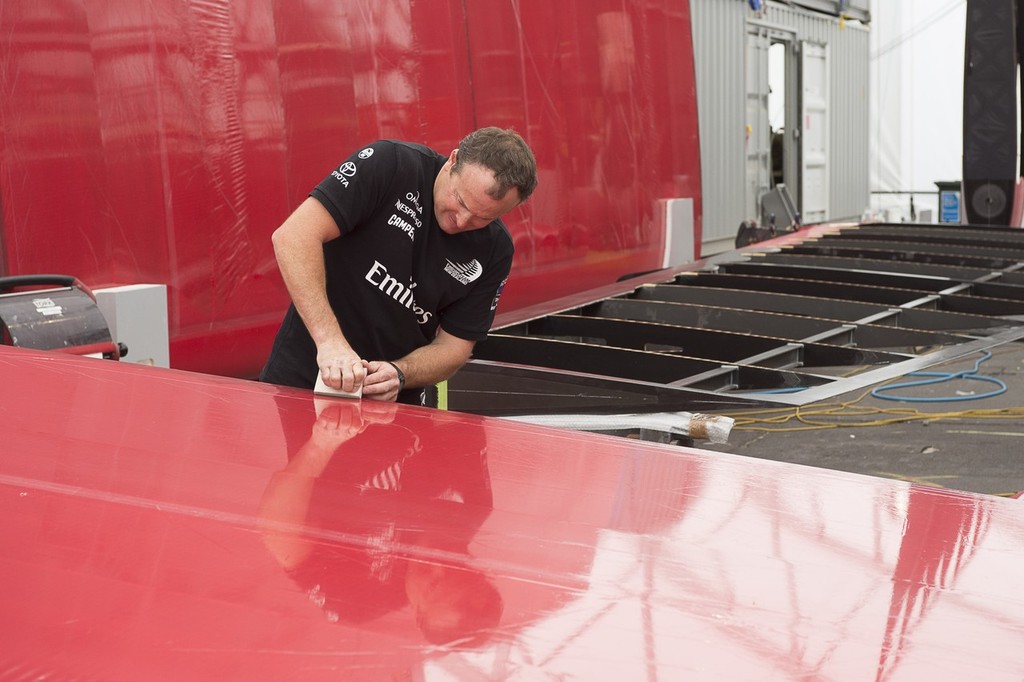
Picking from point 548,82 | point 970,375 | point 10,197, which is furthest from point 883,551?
point 970,375

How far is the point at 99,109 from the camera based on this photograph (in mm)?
3125

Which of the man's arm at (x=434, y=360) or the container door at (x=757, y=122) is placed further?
the container door at (x=757, y=122)

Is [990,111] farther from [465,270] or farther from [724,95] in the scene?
[465,270]

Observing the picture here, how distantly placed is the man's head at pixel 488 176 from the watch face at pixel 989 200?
22.3 ft

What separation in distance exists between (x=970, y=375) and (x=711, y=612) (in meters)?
6.39

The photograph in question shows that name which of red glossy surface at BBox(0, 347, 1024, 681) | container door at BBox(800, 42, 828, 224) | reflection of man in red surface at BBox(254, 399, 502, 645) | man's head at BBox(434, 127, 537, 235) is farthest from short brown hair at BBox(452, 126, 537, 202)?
container door at BBox(800, 42, 828, 224)

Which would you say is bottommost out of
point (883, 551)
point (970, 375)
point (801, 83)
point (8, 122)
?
point (970, 375)

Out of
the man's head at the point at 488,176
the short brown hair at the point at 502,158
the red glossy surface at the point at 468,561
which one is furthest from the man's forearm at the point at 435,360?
the red glossy surface at the point at 468,561

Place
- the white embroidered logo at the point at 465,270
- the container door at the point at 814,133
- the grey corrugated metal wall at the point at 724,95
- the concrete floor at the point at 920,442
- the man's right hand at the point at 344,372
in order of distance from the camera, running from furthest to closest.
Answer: the container door at the point at 814,133 < the grey corrugated metal wall at the point at 724,95 < the concrete floor at the point at 920,442 < the white embroidered logo at the point at 465,270 < the man's right hand at the point at 344,372

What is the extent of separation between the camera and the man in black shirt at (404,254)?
8.57 ft

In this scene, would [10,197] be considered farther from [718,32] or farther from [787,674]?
[718,32]

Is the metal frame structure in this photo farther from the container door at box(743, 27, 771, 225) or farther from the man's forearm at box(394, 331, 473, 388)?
the container door at box(743, 27, 771, 225)

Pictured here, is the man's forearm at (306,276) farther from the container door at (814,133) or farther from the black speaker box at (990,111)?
the container door at (814,133)

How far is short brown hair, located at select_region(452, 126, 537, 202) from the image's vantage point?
8.46ft
